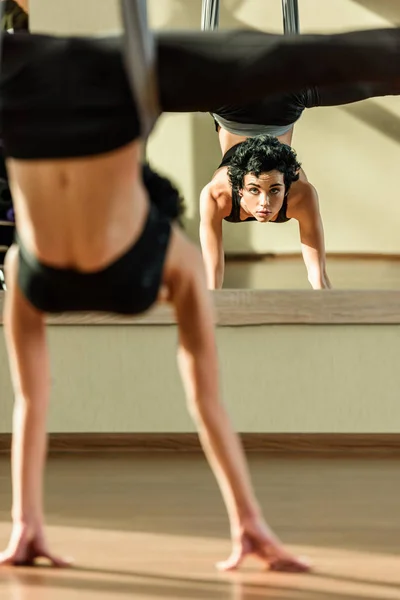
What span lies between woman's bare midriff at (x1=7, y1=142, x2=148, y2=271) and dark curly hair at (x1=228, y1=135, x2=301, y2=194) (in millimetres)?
1377

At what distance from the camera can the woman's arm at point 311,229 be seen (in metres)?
2.46

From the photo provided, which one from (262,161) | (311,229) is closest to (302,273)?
(311,229)

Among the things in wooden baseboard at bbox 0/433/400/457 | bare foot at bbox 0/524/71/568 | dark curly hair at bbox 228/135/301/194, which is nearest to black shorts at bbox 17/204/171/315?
bare foot at bbox 0/524/71/568

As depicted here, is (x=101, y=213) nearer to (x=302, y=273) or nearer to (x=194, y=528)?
(x=194, y=528)

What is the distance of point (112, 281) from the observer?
98 cm

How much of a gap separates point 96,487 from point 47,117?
3.12ft

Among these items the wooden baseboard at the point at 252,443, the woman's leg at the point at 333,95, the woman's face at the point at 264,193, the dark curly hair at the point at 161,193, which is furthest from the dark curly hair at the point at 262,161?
the dark curly hair at the point at 161,193

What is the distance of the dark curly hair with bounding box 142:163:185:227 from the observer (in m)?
1.10

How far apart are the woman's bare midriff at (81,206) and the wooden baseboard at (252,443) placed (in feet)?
3.91

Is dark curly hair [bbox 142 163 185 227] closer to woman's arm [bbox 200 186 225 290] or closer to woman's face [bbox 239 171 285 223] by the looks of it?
woman's face [bbox 239 171 285 223]

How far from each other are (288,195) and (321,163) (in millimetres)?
670

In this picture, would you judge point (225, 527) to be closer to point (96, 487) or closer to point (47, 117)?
point (96, 487)

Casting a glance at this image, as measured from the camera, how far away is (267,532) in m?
1.10

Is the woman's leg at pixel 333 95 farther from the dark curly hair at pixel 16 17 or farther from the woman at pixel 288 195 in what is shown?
the dark curly hair at pixel 16 17
